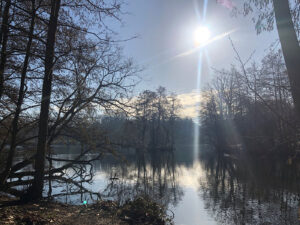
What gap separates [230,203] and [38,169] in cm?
755

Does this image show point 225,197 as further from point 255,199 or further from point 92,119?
point 92,119

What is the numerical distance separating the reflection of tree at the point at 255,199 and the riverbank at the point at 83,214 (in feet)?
9.15

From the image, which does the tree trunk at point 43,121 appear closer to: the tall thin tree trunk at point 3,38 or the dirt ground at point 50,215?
the dirt ground at point 50,215

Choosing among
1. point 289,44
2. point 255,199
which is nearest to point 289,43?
point 289,44

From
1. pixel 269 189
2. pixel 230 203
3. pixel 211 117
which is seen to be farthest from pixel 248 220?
pixel 211 117

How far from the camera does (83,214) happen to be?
22.7ft

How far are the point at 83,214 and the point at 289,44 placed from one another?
6.01 metres

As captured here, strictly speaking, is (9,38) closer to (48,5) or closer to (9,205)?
(48,5)

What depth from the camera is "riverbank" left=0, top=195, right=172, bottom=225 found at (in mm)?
5333

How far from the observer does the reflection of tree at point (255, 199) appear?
8887 millimetres

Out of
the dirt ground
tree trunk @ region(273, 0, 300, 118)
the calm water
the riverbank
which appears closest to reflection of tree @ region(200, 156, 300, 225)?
the calm water

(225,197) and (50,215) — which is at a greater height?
(50,215)

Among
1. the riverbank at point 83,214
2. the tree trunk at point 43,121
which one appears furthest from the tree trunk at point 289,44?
the tree trunk at point 43,121

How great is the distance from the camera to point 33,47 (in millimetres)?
6934
